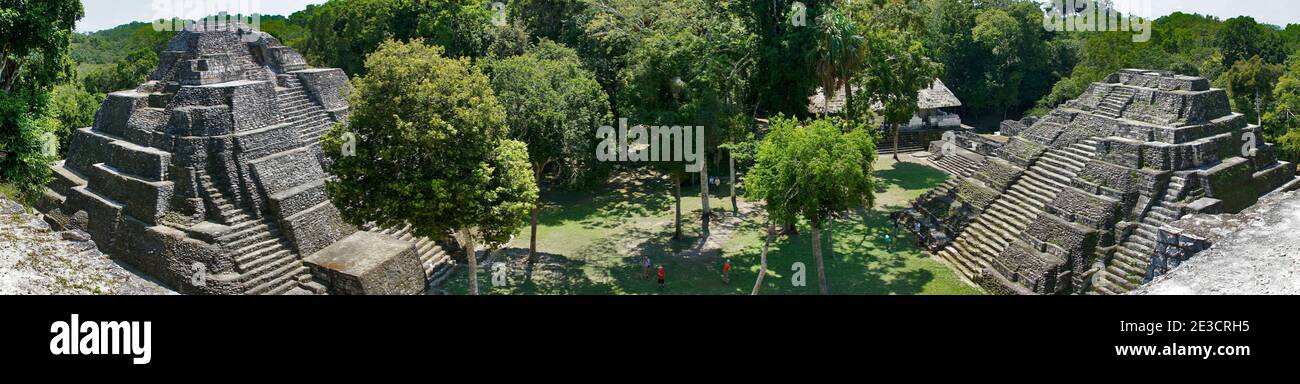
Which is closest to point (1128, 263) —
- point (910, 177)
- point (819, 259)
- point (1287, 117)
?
point (819, 259)

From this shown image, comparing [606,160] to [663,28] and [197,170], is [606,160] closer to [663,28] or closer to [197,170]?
[663,28]

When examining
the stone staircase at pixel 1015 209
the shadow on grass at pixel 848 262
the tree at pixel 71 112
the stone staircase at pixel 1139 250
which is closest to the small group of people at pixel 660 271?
the shadow on grass at pixel 848 262

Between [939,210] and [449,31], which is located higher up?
[449,31]

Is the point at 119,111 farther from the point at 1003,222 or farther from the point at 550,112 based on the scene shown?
the point at 1003,222

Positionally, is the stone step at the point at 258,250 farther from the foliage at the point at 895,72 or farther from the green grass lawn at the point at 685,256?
the foliage at the point at 895,72

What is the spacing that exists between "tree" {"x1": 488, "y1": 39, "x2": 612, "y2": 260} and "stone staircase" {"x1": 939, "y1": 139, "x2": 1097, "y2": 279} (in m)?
11.0

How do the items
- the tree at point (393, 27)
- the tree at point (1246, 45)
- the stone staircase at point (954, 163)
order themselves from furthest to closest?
1. the tree at point (1246, 45)
2. the tree at point (393, 27)
3. the stone staircase at point (954, 163)

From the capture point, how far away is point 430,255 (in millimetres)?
23812

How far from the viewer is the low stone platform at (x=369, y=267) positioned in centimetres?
2052

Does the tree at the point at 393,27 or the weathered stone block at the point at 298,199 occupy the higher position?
the tree at the point at 393,27

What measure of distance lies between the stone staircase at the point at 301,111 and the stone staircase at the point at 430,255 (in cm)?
381

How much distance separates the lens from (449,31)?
37.1 m

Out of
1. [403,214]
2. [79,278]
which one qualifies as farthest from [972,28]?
[79,278]

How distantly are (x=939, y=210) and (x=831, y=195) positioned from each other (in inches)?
323
